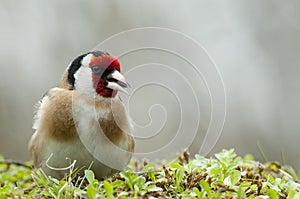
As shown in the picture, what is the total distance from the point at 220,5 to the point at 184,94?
2.11 metres

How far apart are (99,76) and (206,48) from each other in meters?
5.89

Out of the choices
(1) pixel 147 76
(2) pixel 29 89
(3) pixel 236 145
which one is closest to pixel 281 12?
(3) pixel 236 145

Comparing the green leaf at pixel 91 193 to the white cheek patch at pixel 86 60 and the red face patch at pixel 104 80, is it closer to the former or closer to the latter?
the red face patch at pixel 104 80

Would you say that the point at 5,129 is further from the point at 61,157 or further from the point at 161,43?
the point at 61,157

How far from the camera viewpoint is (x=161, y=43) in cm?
519

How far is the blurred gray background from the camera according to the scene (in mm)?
9656

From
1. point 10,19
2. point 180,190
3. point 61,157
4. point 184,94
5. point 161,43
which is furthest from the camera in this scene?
point 10,19

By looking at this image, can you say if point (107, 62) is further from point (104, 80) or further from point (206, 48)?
point (206, 48)

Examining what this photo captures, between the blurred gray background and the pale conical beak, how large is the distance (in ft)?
17.8

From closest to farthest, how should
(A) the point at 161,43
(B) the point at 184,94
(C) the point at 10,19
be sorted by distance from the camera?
(A) the point at 161,43
(B) the point at 184,94
(C) the point at 10,19

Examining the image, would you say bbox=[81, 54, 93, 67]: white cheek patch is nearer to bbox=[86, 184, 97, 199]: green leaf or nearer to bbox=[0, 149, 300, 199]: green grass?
bbox=[0, 149, 300, 199]: green grass

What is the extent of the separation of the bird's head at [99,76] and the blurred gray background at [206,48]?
17.3 ft

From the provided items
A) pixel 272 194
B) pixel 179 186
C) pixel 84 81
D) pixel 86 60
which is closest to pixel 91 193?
pixel 179 186

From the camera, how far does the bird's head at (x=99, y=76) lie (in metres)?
3.67
